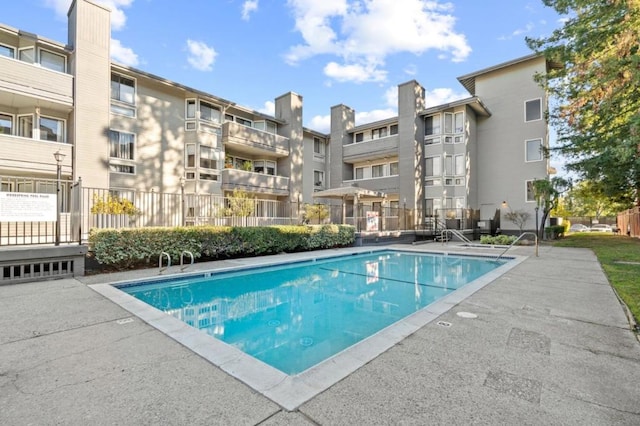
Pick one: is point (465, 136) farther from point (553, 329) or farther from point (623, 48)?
point (553, 329)

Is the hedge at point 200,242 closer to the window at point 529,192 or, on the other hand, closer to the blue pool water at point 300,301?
the blue pool water at point 300,301

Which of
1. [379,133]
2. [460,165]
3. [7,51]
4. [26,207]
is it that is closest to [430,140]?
[460,165]

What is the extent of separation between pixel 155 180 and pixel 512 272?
1761 centimetres

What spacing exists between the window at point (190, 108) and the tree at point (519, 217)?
74.3 ft

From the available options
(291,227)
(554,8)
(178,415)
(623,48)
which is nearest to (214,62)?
(291,227)

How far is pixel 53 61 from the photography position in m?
14.7

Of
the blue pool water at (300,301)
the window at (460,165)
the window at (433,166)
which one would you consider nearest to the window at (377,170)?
the window at (433,166)

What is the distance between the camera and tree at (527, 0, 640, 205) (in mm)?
9142

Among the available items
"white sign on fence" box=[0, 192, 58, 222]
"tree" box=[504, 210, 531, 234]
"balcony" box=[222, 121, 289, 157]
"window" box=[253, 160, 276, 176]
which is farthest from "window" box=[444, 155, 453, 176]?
"white sign on fence" box=[0, 192, 58, 222]

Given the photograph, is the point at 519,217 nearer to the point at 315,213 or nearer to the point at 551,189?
the point at 551,189

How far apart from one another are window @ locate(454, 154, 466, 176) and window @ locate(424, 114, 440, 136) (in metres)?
2.46

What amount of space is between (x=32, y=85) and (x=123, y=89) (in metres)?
3.98

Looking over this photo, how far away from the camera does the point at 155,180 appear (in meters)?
17.7

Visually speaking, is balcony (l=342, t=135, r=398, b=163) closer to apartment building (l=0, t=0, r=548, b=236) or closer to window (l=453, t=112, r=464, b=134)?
apartment building (l=0, t=0, r=548, b=236)
